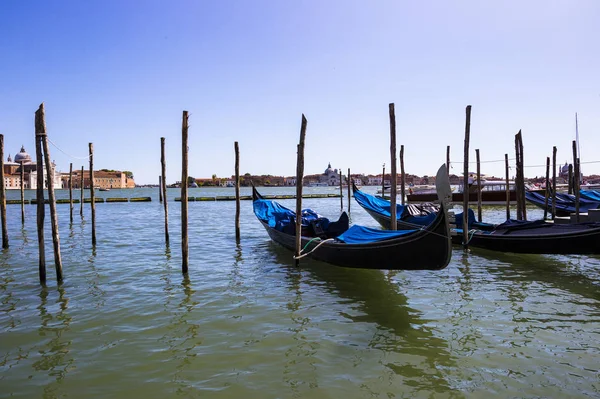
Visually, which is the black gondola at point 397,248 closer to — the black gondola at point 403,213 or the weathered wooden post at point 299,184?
the weathered wooden post at point 299,184

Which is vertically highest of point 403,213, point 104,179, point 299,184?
point 104,179

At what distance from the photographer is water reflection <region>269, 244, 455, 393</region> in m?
3.74

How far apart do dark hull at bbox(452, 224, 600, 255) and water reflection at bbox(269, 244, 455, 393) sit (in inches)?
112

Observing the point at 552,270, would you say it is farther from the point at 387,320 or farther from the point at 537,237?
the point at 387,320

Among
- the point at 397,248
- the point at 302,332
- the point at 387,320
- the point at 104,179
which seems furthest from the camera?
the point at 104,179

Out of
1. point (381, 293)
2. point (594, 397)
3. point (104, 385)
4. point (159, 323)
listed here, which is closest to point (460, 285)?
point (381, 293)

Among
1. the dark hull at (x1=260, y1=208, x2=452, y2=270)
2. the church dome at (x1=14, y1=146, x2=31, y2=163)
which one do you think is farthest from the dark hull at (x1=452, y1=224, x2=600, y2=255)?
the church dome at (x1=14, y1=146, x2=31, y2=163)

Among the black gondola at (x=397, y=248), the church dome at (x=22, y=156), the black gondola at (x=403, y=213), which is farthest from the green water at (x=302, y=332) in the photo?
the church dome at (x=22, y=156)

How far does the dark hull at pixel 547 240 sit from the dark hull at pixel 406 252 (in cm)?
348

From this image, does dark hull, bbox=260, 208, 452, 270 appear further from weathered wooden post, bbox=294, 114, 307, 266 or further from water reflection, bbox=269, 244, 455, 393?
weathered wooden post, bbox=294, 114, 307, 266

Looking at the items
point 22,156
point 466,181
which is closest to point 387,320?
point 466,181

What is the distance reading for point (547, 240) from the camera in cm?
773

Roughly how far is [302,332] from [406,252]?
1.86 metres

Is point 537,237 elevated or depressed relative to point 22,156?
depressed
